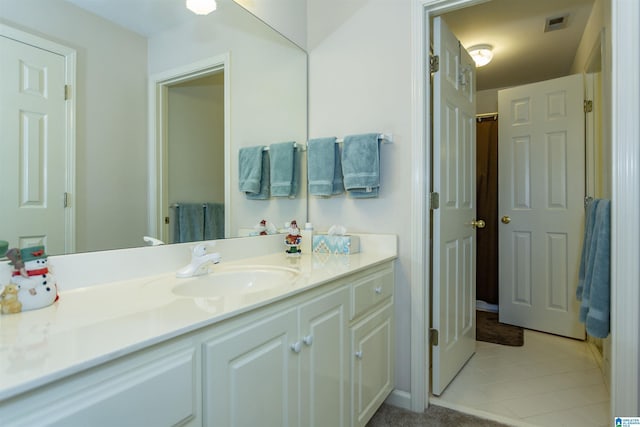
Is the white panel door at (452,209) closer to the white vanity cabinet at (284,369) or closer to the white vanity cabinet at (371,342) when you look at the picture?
the white vanity cabinet at (371,342)

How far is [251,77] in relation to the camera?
5.81ft

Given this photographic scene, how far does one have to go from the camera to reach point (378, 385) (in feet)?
5.16

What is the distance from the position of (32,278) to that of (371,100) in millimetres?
1595

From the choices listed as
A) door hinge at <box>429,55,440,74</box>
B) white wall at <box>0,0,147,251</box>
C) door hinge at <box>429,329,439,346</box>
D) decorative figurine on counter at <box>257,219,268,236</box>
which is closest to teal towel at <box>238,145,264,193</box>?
decorative figurine on counter at <box>257,219,268,236</box>

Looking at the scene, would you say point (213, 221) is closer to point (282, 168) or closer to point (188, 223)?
point (188, 223)

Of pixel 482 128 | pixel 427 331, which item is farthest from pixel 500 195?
pixel 427 331

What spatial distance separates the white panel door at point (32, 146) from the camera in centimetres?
90

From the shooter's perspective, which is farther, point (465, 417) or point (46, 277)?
point (465, 417)

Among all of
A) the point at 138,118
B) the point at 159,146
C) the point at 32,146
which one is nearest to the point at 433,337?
the point at 159,146

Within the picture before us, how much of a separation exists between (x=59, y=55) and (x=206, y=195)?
680 millimetres

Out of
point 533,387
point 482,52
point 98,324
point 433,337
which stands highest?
point 482,52

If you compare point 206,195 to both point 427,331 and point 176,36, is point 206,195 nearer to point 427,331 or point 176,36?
point 176,36

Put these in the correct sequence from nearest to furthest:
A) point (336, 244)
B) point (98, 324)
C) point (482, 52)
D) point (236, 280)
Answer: point (98, 324)
point (236, 280)
point (336, 244)
point (482, 52)

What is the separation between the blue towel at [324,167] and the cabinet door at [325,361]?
0.74 m
